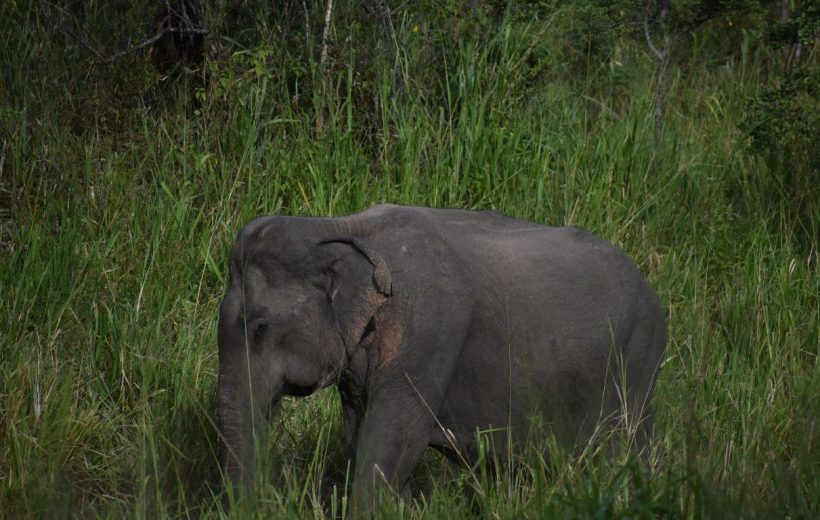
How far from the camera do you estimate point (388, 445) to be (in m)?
3.80

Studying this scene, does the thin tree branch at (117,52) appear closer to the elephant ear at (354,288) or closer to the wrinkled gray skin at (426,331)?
the wrinkled gray skin at (426,331)

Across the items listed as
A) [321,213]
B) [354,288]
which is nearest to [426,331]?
[354,288]

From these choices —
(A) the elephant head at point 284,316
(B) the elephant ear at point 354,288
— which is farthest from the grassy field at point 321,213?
(B) the elephant ear at point 354,288

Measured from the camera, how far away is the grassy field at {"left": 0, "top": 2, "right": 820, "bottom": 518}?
451cm

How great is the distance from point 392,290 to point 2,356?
6.23 feet

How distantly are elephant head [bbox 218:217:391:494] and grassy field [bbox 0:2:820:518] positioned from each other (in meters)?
0.30

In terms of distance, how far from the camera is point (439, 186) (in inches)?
259

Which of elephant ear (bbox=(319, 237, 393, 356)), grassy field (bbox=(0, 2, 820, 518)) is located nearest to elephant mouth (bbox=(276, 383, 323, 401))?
elephant ear (bbox=(319, 237, 393, 356))

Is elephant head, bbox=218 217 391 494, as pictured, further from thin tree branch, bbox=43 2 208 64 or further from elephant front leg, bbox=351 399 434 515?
thin tree branch, bbox=43 2 208 64

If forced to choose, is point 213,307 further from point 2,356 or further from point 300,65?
point 300,65

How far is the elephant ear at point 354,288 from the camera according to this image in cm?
379

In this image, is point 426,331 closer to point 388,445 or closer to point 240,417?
point 388,445

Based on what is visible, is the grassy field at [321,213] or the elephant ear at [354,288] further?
the grassy field at [321,213]

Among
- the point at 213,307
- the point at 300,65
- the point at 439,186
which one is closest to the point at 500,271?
the point at 213,307
